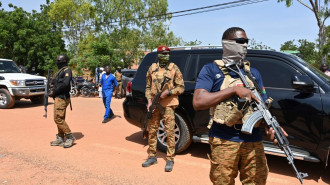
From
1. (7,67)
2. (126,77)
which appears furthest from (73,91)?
(7,67)

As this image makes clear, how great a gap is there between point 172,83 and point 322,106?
208 cm

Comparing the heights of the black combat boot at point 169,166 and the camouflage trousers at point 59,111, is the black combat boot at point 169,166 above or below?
below

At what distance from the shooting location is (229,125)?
198cm

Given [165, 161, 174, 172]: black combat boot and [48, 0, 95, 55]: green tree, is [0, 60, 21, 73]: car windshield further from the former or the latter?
[48, 0, 95, 55]: green tree

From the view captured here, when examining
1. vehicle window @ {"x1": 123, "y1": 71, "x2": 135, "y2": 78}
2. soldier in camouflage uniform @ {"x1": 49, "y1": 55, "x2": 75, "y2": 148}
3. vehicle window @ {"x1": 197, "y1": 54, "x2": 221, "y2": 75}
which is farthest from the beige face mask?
vehicle window @ {"x1": 123, "y1": 71, "x2": 135, "y2": 78}

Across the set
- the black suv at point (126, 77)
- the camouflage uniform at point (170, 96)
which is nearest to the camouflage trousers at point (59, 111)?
the camouflage uniform at point (170, 96)

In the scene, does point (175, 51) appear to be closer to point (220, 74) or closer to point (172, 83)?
point (172, 83)

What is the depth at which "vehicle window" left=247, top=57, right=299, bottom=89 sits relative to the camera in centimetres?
375

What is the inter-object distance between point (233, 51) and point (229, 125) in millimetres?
593

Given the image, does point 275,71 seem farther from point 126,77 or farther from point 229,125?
point 126,77

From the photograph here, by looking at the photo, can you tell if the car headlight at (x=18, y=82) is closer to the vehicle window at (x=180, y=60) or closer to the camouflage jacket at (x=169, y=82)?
the vehicle window at (x=180, y=60)

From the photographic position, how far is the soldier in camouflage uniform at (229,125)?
6.54 feet

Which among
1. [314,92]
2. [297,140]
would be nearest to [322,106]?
[314,92]

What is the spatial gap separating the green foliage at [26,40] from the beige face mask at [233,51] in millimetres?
26820
